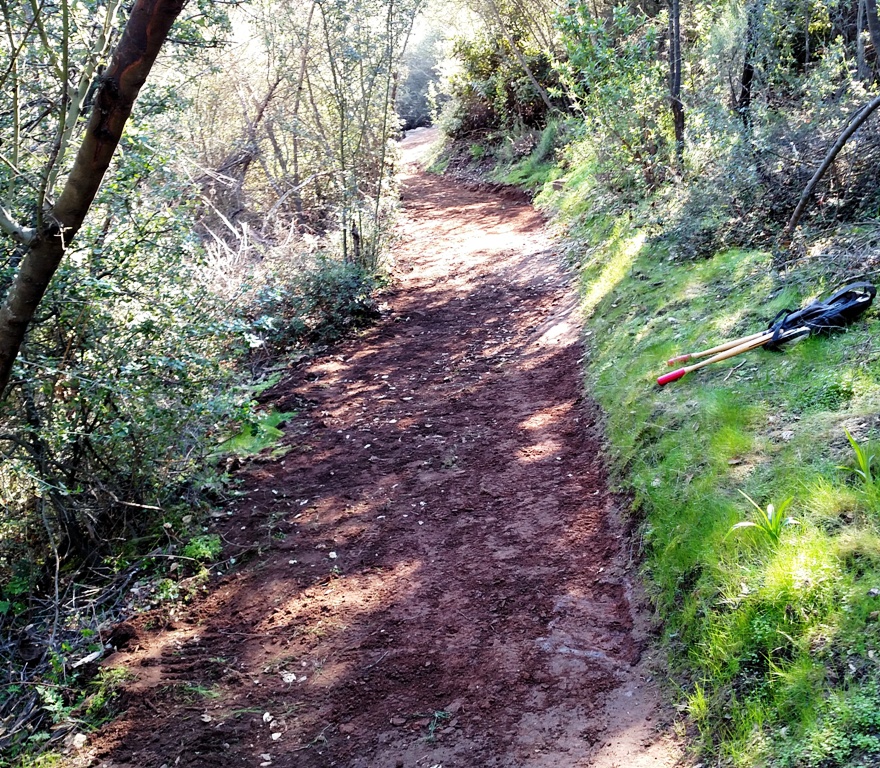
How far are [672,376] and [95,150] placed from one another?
4287mm

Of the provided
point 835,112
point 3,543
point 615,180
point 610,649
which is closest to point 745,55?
point 835,112

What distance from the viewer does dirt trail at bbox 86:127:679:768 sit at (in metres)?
3.56

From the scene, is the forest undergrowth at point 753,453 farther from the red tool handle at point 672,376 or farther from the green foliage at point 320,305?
the green foliage at point 320,305

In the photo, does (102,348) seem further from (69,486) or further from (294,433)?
(294,433)

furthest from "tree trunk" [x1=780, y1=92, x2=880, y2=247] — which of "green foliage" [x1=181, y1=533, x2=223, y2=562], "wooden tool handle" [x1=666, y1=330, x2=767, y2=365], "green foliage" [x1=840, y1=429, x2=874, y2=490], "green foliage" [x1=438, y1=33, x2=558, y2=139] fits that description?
"green foliage" [x1=438, y1=33, x2=558, y2=139]

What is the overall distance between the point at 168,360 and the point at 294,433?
8.61ft

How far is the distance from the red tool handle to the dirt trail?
31.5 inches

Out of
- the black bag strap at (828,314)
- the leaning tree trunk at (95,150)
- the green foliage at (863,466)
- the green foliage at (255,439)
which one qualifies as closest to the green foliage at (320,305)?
the green foliage at (255,439)

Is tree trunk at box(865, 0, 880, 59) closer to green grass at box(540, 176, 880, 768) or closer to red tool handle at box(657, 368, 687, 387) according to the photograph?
green grass at box(540, 176, 880, 768)

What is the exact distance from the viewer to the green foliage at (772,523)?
3477mm

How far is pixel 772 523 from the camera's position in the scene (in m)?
3.49

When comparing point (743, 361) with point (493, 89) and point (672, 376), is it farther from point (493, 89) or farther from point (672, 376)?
point (493, 89)

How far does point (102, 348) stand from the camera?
4969 millimetres

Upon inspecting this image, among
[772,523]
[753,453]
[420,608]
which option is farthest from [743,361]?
[420,608]
